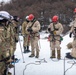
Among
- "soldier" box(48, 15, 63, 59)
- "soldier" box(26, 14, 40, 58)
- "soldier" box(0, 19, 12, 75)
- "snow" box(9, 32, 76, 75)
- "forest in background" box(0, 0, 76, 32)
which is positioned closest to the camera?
"soldier" box(0, 19, 12, 75)

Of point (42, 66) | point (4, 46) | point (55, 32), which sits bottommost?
point (42, 66)

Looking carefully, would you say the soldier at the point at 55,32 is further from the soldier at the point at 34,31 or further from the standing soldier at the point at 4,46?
the standing soldier at the point at 4,46

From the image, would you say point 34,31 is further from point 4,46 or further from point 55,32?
point 4,46

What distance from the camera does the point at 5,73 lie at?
5125 millimetres

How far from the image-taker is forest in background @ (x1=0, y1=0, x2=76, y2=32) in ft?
116

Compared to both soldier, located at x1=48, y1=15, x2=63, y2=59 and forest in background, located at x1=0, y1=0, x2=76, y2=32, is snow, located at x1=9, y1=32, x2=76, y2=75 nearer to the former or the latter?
soldier, located at x1=48, y1=15, x2=63, y2=59

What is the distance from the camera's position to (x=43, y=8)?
3947cm

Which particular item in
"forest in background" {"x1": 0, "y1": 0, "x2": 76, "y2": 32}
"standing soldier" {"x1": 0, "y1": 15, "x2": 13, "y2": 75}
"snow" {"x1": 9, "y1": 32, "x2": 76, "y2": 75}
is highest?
"forest in background" {"x1": 0, "y1": 0, "x2": 76, "y2": 32}

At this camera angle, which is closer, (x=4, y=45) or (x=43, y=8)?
(x=4, y=45)

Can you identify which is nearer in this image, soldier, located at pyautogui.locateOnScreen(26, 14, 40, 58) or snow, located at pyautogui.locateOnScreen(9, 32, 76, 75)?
snow, located at pyautogui.locateOnScreen(9, 32, 76, 75)

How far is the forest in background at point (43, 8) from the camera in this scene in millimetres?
35378

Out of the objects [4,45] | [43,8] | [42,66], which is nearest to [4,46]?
[4,45]

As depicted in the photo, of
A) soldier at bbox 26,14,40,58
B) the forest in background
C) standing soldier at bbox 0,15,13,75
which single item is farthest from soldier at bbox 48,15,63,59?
the forest in background

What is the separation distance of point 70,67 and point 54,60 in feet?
2.69
